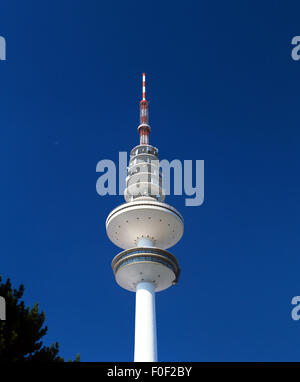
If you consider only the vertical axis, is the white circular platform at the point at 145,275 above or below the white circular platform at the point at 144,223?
below

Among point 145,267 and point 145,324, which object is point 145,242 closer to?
point 145,267

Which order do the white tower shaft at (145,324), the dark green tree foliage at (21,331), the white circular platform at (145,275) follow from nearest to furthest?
the dark green tree foliage at (21,331) → the white tower shaft at (145,324) → the white circular platform at (145,275)

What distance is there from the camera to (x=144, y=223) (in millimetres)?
62906

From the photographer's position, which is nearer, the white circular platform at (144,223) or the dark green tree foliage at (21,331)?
the dark green tree foliage at (21,331)

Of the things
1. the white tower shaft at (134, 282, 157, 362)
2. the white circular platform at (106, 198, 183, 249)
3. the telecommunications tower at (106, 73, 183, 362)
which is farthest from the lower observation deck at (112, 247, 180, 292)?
the white circular platform at (106, 198, 183, 249)

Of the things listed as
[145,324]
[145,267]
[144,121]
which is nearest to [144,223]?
[145,267]

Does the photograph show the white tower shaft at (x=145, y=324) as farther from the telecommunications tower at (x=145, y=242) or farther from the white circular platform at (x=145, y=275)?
the white circular platform at (x=145, y=275)

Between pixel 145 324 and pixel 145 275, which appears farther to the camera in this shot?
pixel 145 275

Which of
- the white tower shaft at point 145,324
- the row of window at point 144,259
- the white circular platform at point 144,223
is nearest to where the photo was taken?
the white tower shaft at point 145,324

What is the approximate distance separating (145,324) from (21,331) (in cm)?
2900

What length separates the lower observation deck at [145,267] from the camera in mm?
59438

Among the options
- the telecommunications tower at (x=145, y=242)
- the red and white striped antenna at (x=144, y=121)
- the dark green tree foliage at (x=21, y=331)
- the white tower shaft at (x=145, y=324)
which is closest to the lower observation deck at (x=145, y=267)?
the telecommunications tower at (x=145, y=242)
